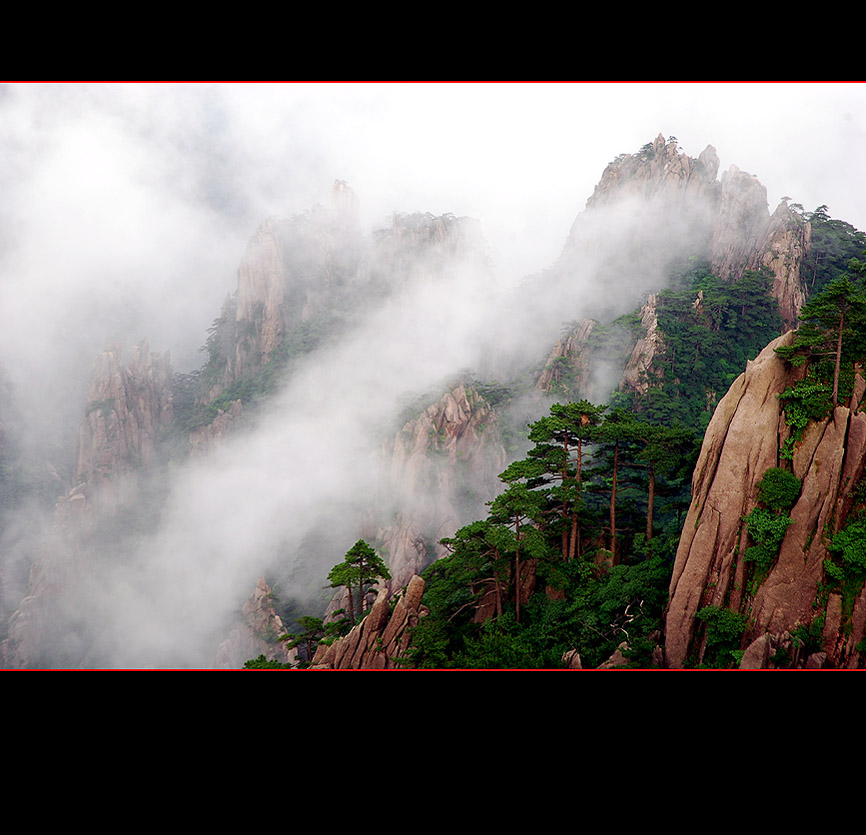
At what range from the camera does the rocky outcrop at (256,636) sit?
7.97 m

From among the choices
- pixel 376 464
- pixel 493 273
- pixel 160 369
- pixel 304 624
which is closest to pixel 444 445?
pixel 376 464

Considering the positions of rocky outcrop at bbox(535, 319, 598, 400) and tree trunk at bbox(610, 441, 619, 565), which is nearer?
tree trunk at bbox(610, 441, 619, 565)

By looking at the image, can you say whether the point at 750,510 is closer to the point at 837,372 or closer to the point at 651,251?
the point at 837,372

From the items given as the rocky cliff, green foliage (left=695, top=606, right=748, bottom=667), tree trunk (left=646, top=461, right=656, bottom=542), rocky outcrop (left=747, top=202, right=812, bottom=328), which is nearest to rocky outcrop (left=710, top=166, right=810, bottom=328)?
rocky outcrop (left=747, top=202, right=812, bottom=328)

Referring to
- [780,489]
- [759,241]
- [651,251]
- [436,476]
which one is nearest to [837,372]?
[780,489]

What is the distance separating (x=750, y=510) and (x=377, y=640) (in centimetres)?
584

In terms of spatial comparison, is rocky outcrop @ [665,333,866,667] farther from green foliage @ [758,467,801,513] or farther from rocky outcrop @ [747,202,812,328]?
rocky outcrop @ [747,202,812,328]

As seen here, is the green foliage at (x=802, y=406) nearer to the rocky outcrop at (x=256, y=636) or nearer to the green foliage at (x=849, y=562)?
the green foliage at (x=849, y=562)

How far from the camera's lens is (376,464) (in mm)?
10141

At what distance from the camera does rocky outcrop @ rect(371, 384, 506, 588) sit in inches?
376

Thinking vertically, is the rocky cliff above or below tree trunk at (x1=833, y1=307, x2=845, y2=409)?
below

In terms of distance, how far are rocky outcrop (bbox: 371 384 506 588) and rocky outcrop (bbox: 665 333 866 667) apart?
479 cm

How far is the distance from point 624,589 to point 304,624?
537 centimetres
